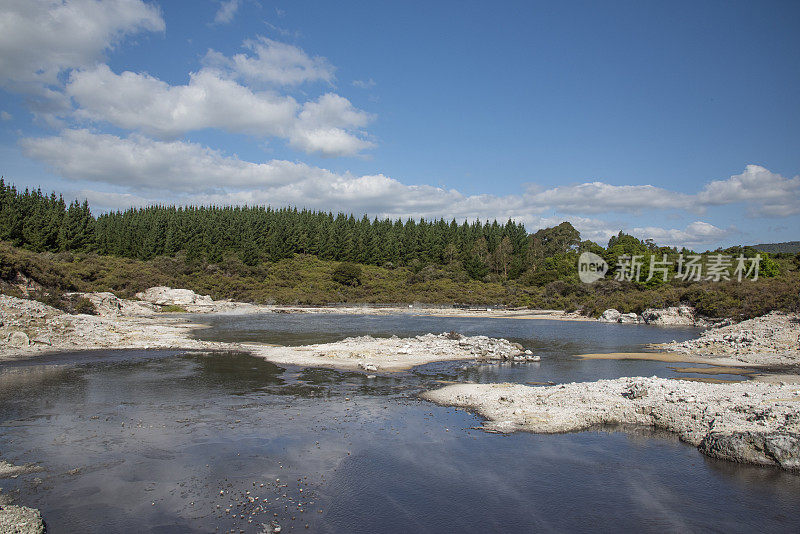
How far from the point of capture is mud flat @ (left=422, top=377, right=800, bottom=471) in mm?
15727

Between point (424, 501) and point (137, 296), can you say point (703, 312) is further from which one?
point (137, 296)

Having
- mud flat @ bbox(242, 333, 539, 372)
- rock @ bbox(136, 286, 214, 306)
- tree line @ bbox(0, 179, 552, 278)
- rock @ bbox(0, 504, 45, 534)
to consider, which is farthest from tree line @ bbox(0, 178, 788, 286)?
rock @ bbox(0, 504, 45, 534)

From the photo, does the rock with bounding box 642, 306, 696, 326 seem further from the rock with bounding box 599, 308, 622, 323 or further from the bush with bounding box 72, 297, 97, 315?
the bush with bounding box 72, 297, 97, 315

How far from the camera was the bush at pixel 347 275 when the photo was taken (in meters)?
113

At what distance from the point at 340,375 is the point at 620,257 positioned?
298ft

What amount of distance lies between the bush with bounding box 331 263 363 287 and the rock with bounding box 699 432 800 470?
9873 cm

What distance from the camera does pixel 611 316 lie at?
7450 cm

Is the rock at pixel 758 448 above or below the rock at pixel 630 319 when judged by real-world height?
above

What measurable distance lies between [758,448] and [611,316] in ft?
206

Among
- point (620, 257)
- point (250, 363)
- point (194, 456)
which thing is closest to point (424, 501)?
point (194, 456)

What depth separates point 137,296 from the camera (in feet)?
263

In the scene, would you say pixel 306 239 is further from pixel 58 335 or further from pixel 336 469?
pixel 336 469

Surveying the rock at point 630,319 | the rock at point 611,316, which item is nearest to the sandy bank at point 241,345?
the rock at point 630,319

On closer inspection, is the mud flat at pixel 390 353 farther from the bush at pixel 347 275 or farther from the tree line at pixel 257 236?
the tree line at pixel 257 236
